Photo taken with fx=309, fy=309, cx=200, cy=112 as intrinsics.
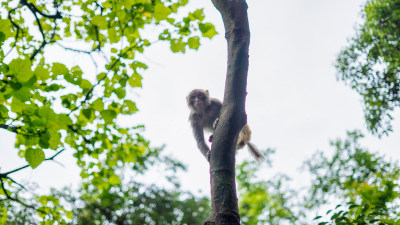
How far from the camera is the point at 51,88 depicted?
289 centimetres

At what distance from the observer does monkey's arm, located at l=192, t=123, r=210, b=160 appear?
5512 mm

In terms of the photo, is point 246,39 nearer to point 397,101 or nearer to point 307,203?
point 397,101

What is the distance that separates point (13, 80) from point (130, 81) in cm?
199

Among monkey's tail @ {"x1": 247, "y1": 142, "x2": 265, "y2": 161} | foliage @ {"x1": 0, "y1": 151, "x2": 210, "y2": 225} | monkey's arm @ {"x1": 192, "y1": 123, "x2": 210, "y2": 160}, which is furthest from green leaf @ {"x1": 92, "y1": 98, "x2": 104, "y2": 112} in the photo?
foliage @ {"x1": 0, "y1": 151, "x2": 210, "y2": 225}

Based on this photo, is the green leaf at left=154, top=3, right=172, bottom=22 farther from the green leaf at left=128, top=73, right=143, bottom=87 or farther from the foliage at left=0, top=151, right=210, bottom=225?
the foliage at left=0, top=151, right=210, bottom=225

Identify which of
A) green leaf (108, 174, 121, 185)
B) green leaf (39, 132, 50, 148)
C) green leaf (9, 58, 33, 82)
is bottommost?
green leaf (39, 132, 50, 148)

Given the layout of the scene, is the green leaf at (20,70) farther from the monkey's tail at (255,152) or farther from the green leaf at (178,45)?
the monkey's tail at (255,152)

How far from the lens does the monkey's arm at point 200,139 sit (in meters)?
5.51

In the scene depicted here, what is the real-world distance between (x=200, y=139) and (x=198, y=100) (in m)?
1.02

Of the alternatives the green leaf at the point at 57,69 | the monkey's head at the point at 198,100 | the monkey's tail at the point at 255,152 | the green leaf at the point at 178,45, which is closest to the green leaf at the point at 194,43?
the green leaf at the point at 178,45

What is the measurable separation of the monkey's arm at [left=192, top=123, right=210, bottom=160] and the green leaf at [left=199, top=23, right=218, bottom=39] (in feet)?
7.77

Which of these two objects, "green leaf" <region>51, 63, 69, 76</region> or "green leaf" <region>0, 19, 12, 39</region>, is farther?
"green leaf" <region>51, 63, 69, 76</region>

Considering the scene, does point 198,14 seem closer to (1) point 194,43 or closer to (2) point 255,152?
(1) point 194,43

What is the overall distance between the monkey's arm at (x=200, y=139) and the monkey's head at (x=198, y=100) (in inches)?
16.4
